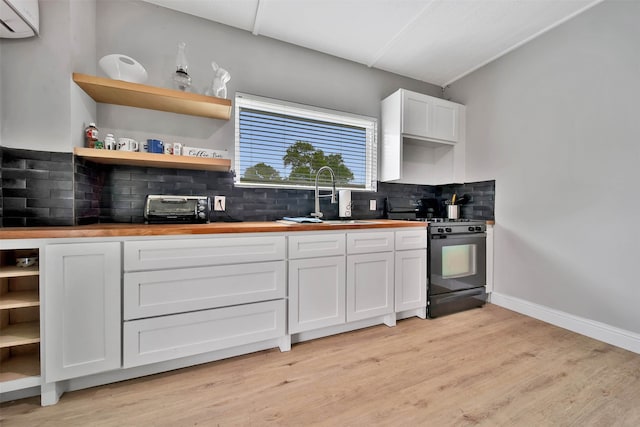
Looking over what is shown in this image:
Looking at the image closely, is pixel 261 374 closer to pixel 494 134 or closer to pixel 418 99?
pixel 418 99

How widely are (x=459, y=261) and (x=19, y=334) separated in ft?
10.5

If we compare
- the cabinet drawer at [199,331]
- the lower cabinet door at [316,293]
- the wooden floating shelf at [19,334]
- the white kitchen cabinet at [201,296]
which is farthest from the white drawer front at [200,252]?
the wooden floating shelf at [19,334]

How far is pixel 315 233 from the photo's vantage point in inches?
73.9

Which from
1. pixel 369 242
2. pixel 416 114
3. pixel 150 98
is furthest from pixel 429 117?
pixel 150 98

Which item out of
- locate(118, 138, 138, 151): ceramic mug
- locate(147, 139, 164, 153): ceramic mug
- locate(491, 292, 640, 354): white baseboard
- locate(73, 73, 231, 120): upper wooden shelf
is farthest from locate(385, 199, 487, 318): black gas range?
locate(118, 138, 138, 151): ceramic mug

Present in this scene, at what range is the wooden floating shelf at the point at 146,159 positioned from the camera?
5.22 ft

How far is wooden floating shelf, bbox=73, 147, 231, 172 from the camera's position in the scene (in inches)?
62.6

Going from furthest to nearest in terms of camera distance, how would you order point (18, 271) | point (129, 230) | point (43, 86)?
point (43, 86), point (129, 230), point (18, 271)

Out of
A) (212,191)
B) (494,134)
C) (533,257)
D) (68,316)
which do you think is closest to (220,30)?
(212,191)

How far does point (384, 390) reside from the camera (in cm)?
142

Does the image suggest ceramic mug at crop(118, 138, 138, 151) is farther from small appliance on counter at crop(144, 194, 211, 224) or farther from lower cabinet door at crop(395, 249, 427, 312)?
lower cabinet door at crop(395, 249, 427, 312)

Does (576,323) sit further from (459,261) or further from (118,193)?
(118,193)

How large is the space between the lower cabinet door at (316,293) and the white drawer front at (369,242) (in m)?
0.14

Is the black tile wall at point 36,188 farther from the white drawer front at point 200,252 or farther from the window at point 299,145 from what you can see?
the window at point 299,145
